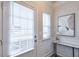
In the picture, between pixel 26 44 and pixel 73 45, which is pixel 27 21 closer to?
pixel 26 44

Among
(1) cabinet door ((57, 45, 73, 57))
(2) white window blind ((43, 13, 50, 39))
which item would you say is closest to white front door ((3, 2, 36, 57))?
(2) white window blind ((43, 13, 50, 39))

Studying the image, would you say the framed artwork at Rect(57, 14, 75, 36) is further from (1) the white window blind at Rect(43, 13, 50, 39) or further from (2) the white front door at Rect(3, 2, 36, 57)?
(2) the white front door at Rect(3, 2, 36, 57)

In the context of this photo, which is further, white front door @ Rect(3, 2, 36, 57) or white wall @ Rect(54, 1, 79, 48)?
white wall @ Rect(54, 1, 79, 48)

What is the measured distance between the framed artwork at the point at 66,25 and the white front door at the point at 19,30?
314 millimetres

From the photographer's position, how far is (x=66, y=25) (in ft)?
3.36


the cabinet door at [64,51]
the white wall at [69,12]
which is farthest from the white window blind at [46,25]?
the cabinet door at [64,51]

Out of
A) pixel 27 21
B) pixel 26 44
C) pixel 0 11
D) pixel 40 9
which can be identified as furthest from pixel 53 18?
pixel 0 11

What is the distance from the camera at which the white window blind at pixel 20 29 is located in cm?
87

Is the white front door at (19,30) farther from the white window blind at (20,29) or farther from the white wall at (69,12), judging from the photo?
the white wall at (69,12)

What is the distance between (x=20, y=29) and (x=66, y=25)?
54 centimetres

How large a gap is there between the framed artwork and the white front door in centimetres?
31

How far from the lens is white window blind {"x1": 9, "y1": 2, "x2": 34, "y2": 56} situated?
87 centimetres

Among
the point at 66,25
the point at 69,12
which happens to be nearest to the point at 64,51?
the point at 66,25

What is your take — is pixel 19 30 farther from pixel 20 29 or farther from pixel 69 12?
pixel 69 12
